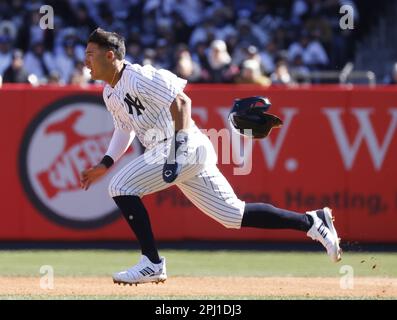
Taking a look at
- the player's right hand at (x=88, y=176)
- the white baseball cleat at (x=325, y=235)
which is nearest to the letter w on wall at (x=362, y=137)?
the white baseball cleat at (x=325, y=235)

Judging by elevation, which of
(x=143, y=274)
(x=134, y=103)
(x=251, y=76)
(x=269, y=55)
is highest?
(x=269, y=55)

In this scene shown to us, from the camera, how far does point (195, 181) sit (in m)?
7.40

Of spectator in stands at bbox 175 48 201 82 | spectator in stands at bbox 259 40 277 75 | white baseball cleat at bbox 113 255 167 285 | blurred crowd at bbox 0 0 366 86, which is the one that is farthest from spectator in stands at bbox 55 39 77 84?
white baseball cleat at bbox 113 255 167 285

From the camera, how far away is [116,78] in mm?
7469

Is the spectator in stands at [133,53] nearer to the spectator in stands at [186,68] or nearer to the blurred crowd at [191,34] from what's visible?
the blurred crowd at [191,34]

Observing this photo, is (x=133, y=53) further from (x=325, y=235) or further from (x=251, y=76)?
(x=325, y=235)

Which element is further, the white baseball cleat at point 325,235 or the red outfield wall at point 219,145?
the red outfield wall at point 219,145

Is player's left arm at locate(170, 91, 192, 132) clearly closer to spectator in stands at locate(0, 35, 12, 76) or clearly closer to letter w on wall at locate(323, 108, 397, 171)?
letter w on wall at locate(323, 108, 397, 171)

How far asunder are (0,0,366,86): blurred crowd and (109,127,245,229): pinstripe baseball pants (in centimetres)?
746

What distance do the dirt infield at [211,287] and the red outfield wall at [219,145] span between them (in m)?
2.77

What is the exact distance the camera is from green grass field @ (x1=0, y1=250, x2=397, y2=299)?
9562mm

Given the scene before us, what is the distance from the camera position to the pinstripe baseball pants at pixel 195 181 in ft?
24.1

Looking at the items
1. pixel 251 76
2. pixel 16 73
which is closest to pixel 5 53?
pixel 16 73

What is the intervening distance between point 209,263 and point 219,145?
74.9 inches
